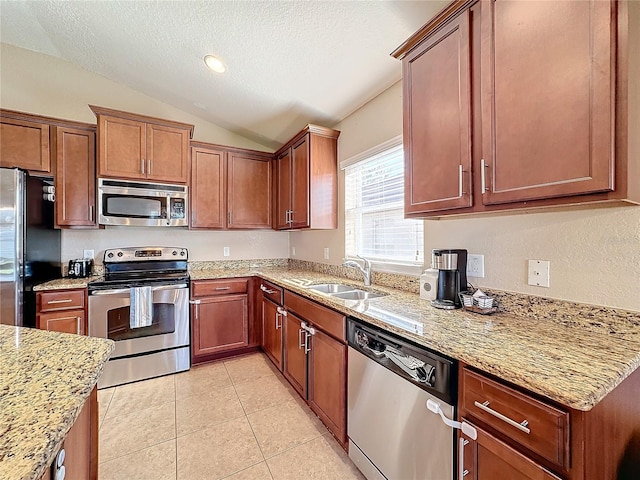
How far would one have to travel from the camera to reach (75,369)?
2.62 ft

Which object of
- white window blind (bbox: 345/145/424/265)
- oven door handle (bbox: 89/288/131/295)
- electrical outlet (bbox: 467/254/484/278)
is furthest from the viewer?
oven door handle (bbox: 89/288/131/295)

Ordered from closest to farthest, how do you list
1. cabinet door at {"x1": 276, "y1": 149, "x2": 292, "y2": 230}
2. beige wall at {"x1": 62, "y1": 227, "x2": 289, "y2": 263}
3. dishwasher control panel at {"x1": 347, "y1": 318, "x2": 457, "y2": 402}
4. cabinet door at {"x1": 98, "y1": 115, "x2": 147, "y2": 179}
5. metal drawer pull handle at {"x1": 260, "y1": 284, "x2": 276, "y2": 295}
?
dishwasher control panel at {"x1": 347, "y1": 318, "x2": 457, "y2": 402}, cabinet door at {"x1": 98, "y1": 115, "x2": 147, "y2": 179}, metal drawer pull handle at {"x1": 260, "y1": 284, "x2": 276, "y2": 295}, beige wall at {"x1": 62, "y1": 227, "x2": 289, "y2": 263}, cabinet door at {"x1": 276, "y1": 149, "x2": 292, "y2": 230}

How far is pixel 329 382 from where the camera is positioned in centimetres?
173

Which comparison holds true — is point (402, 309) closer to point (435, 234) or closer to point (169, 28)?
point (435, 234)

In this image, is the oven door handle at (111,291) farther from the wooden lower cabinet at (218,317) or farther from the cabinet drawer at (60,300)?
the wooden lower cabinet at (218,317)

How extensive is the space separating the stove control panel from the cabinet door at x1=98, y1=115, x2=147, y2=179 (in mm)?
785

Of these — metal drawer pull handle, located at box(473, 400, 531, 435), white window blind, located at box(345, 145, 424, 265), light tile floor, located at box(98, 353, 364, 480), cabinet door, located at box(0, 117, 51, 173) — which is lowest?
light tile floor, located at box(98, 353, 364, 480)

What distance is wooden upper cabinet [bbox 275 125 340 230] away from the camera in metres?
2.65

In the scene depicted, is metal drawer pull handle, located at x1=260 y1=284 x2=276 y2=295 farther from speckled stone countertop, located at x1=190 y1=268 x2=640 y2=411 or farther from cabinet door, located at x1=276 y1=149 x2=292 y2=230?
speckled stone countertop, located at x1=190 y1=268 x2=640 y2=411

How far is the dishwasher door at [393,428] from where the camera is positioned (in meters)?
1.04

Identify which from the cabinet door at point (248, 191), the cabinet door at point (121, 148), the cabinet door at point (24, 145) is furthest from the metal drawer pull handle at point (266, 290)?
the cabinet door at point (24, 145)

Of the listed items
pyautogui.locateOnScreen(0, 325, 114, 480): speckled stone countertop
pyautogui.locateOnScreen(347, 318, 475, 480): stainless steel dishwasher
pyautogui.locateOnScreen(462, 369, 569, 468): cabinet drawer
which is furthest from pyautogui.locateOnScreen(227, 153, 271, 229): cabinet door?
pyautogui.locateOnScreen(462, 369, 569, 468): cabinet drawer

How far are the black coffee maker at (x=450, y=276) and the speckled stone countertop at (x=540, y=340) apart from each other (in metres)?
0.08

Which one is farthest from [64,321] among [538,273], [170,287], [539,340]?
[538,273]
